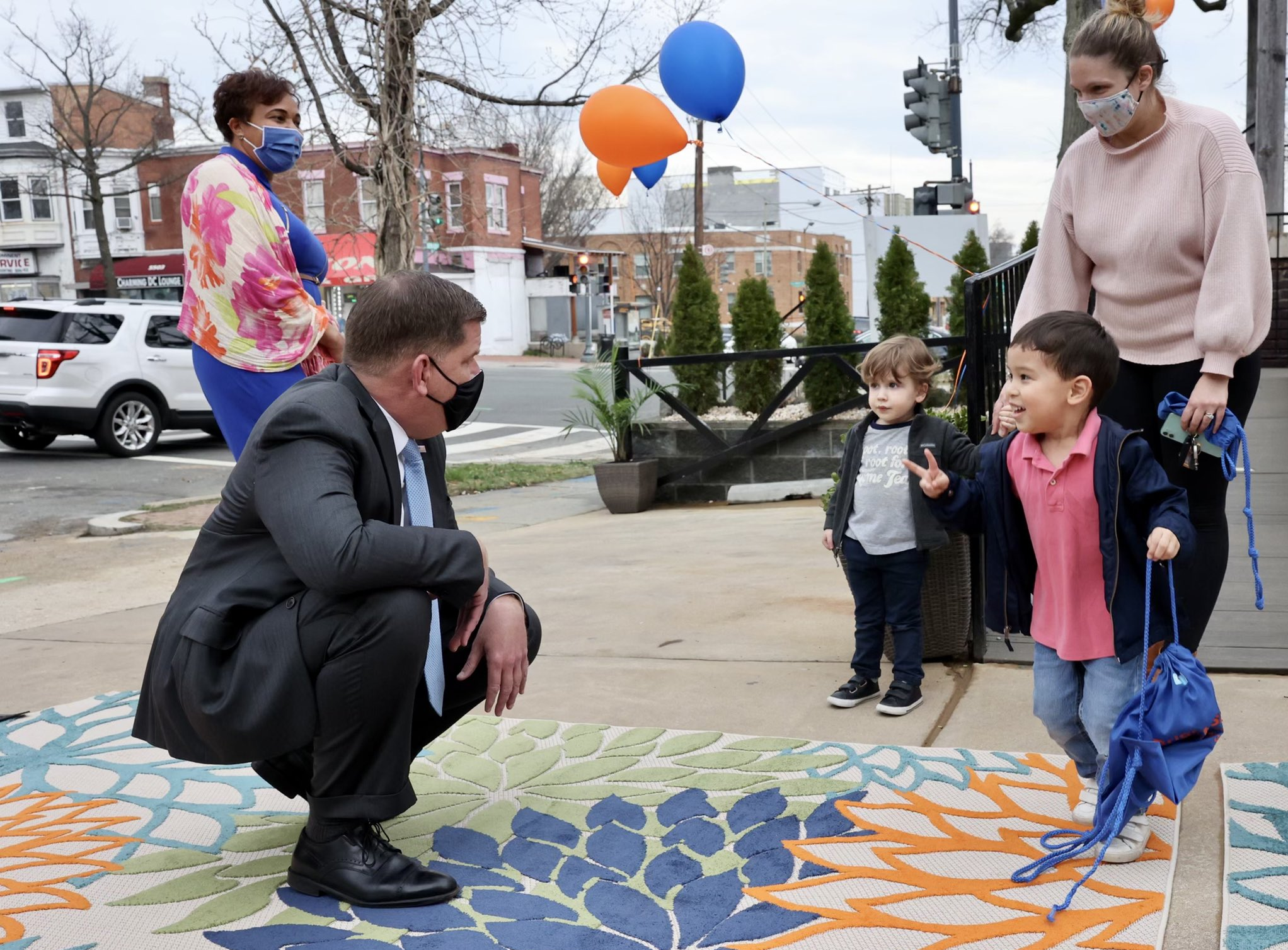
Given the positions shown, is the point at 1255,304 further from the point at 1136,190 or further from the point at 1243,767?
the point at 1243,767

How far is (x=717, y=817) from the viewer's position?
290 cm

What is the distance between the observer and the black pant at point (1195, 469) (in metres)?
2.76

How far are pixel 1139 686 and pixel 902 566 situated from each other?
3.89 ft

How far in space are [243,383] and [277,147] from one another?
2.48 feet

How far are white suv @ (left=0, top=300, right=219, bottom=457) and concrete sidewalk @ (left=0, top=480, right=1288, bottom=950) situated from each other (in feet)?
16.5

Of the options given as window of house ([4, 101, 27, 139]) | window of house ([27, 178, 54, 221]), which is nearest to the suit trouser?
window of house ([27, 178, 54, 221])

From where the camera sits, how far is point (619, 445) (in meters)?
9.63

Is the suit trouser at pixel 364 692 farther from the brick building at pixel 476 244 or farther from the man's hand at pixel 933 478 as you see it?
the brick building at pixel 476 244

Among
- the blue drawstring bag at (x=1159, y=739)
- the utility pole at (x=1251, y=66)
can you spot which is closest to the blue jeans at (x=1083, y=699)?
the blue drawstring bag at (x=1159, y=739)

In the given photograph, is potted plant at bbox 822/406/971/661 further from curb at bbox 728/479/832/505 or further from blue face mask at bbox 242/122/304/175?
curb at bbox 728/479/832/505

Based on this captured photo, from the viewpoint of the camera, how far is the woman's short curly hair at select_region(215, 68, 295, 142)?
12.2ft

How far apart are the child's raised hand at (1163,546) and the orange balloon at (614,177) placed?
9.46 metres

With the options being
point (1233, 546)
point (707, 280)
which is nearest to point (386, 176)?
point (707, 280)

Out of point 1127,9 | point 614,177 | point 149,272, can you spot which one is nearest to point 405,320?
point 1127,9
